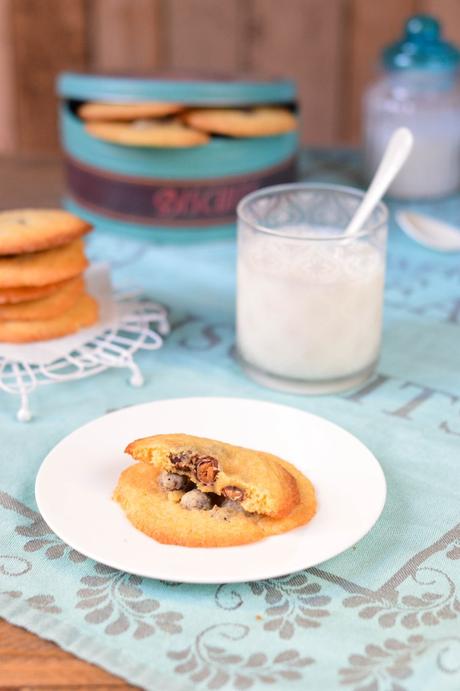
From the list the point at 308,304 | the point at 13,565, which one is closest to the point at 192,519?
the point at 13,565

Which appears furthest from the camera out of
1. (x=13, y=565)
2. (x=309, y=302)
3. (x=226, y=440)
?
(x=309, y=302)

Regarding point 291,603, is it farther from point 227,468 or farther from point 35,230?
point 35,230

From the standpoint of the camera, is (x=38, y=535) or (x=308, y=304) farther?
(x=308, y=304)

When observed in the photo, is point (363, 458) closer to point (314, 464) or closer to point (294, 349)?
point (314, 464)

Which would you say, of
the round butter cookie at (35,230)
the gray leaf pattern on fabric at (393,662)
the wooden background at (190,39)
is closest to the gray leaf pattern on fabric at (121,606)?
the gray leaf pattern on fabric at (393,662)

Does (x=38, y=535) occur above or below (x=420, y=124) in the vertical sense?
below

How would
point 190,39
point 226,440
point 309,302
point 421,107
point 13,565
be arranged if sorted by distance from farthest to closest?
point 190,39 → point 421,107 → point 309,302 → point 226,440 → point 13,565

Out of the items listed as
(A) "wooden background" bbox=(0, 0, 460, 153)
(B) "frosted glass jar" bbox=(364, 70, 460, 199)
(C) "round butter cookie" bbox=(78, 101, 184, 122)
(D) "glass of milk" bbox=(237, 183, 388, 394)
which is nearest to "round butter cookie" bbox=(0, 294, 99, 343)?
(D) "glass of milk" bbox=(237, 183, 388, 394)

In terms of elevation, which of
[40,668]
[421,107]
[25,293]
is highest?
[421,107]

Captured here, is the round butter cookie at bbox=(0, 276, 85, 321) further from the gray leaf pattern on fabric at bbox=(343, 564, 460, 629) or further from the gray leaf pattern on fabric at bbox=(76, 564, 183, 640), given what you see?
the gray leaf pattern on fabric at bbox=(343, 564, 460, 629)
